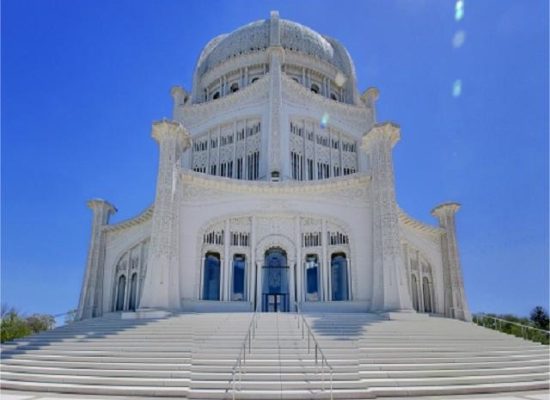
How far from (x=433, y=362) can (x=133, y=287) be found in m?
18.1

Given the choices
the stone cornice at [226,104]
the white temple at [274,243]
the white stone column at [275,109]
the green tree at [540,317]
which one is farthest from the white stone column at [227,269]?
the green tree at [540,317]

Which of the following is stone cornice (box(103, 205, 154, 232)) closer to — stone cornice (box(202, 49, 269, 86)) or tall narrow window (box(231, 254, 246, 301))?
tall narrow window (box(231, 254, 246, 301))

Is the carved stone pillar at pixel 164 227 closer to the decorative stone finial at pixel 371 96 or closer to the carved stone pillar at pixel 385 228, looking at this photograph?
the carved stone pillar at pixel 385 228

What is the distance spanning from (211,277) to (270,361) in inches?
455

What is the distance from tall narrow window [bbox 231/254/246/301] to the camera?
21594 mm

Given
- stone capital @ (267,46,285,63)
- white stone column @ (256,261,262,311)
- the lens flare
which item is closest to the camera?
white stone column @ (256,261,262,311)

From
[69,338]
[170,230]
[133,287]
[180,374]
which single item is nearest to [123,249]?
[133,287]

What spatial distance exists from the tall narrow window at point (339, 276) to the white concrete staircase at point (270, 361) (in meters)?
5.74

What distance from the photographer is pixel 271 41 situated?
114ft

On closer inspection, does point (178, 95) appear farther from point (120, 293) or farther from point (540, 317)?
point (540, 317)

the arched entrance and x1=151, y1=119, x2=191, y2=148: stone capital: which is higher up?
x1=151, y1=119, x2=191, y2=148: stone capital

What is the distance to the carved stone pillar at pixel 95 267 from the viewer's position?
25.4 m

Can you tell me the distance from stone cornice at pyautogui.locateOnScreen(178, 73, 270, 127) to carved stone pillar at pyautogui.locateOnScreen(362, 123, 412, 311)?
1115 centimetres

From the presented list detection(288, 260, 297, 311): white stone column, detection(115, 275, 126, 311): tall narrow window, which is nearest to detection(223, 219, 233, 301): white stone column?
detection(288, 260, 297, 311): white stone column
